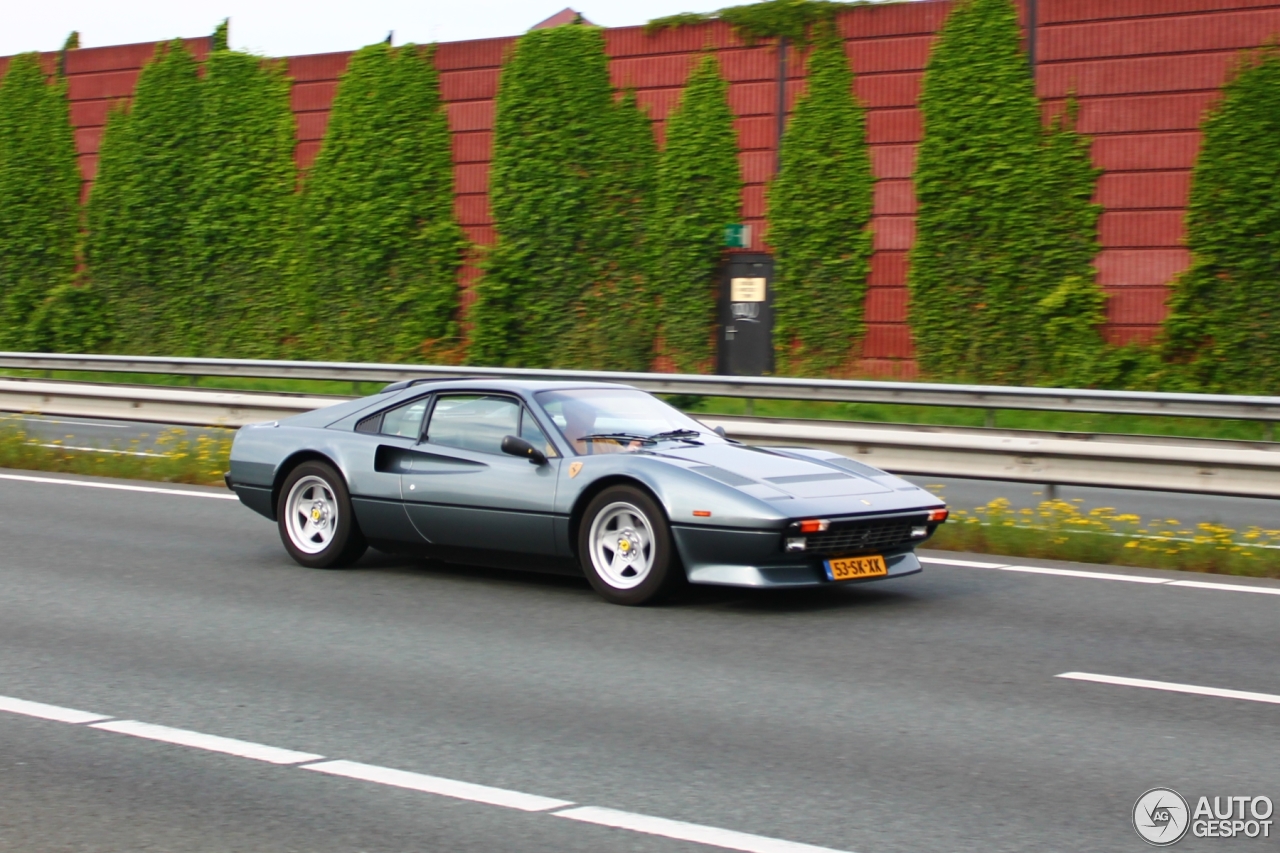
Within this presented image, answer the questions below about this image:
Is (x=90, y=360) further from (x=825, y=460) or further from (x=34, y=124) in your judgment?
(x=825, y=460)

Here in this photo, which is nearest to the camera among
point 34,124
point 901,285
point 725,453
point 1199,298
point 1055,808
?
point 1055,808

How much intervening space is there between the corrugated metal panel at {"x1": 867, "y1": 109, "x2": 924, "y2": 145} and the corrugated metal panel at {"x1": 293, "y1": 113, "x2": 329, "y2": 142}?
1178cm

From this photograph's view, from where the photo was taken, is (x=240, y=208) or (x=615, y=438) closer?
(x=615, y=438)

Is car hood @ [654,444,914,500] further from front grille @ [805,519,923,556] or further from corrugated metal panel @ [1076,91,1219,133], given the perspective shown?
corrugated metal panel @ [1076,91,1219,133]

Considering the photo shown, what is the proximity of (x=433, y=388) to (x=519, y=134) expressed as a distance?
19.4 m

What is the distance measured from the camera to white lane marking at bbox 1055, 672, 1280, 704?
6203 mm

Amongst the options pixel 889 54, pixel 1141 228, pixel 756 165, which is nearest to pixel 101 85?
pixel 756 165

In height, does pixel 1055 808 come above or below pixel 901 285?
below

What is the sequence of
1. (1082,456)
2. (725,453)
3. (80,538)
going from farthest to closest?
1. (1082,456)
2. (80,538)
3. (725,453)

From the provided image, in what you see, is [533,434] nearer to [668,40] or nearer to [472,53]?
[668,40]

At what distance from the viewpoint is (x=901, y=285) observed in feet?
80.8

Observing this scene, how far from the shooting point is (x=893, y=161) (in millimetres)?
24703

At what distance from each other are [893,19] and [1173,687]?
19904mm

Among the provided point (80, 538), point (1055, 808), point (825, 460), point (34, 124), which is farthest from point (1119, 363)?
point (34, 124)
